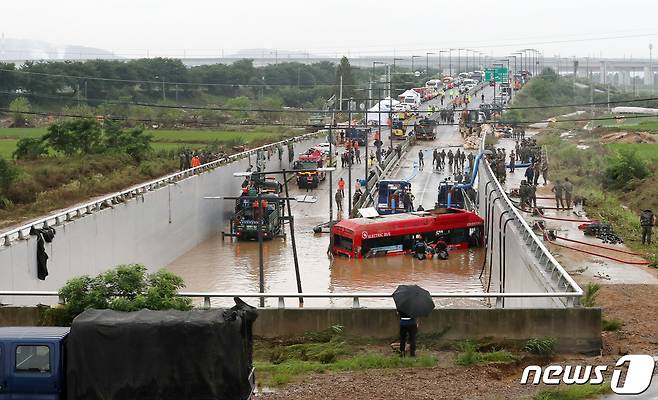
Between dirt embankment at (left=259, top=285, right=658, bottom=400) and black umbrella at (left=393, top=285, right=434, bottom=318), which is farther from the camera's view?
black umbrella at (left=393, top=285, right=434, bottom=318)

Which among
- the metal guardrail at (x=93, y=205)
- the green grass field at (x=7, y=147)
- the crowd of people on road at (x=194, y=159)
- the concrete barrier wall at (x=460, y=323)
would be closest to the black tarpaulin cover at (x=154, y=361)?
the concrete barrier wall at (x=460, y=323)

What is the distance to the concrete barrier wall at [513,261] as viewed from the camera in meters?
21.7

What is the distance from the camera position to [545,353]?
1638 centimetres

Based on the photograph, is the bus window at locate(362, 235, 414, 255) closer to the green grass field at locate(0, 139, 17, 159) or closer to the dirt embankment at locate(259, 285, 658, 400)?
the dirt embankment at locate(259, 285, 658, 400)

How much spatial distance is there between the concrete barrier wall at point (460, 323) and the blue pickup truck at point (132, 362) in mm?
4734

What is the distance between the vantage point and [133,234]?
3856 cm

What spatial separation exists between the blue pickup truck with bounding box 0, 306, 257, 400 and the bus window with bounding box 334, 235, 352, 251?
96.1 feet

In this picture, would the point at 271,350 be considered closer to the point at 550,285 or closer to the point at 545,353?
the point at 545,353

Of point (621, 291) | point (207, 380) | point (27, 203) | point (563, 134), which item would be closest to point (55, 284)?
point (27, 203)

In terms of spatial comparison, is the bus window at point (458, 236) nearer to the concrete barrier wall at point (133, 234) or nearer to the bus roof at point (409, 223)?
the bus roof at point (409, 223)

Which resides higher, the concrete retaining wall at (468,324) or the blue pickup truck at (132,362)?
the blue pickup truck at (132,362)

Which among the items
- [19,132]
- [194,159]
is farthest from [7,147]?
[19,132]

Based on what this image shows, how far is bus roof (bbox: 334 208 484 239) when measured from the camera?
4153 cm

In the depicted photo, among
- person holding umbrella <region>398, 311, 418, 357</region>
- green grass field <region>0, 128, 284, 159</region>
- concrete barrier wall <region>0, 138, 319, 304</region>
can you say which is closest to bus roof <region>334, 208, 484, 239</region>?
concrete barrier wall <region>0, 138, 319, 304</region>
